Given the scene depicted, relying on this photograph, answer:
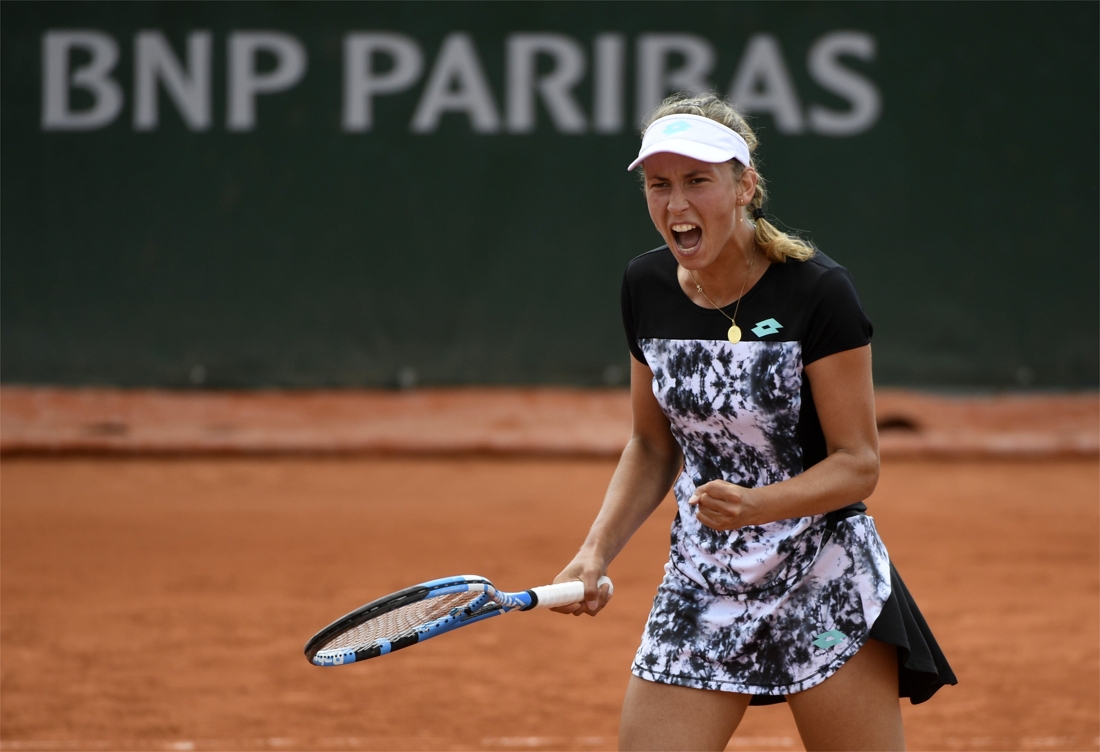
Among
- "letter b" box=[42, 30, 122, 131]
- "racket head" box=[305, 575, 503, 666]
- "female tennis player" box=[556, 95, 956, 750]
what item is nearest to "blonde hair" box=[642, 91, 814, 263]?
"female tennis player" box=[556, 95, 956, 750]

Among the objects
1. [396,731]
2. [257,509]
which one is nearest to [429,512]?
[257,509]

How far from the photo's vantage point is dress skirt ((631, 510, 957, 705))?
7.68ft

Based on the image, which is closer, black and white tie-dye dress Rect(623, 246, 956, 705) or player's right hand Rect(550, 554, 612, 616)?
black and white tie-dye dress Rect(623, 246, 956, 705)

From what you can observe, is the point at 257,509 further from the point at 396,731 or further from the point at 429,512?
the point at 396,731

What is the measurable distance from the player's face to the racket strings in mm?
800

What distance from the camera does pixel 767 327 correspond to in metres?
2.36

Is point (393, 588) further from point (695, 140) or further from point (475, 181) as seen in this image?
point (475, 181)

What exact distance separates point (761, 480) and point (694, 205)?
1.70 feet

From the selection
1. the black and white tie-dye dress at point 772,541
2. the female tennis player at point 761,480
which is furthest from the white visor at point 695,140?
the black and white tie-dye dress at point 772,541

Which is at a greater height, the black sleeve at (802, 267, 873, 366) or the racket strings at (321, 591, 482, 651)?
the black sleeve at (802, 267, 873, 366)

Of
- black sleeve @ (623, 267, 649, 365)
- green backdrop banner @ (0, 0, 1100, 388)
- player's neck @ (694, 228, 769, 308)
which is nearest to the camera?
player's neck @ (694, 228, 769, 308)

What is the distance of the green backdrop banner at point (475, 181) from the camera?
984 cm

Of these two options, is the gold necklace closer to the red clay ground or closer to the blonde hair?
the blonde hair

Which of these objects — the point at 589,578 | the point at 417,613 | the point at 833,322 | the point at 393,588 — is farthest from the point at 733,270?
the point at 393,588
